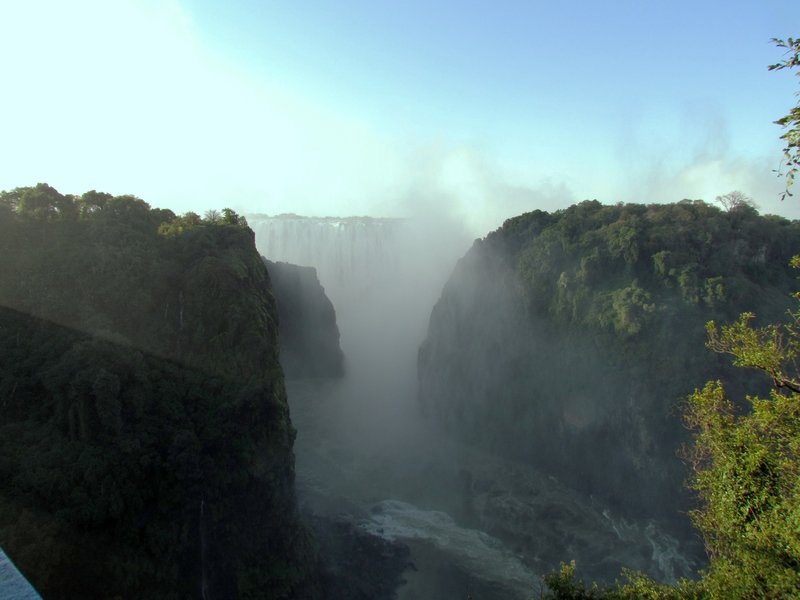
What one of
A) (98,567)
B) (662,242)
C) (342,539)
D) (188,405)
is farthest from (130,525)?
(662,242)

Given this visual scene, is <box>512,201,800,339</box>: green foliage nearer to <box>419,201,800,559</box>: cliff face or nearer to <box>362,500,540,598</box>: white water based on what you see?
<box>419,201,800,559</box>: cliff face

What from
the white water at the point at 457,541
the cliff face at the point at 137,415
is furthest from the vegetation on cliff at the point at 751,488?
the white water at the point at 457,541

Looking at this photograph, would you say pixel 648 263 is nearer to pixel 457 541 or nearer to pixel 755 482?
pixel 457 541

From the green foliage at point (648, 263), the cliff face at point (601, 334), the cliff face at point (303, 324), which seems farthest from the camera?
the cliff face at point (303, 324)

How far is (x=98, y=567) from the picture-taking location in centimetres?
1959

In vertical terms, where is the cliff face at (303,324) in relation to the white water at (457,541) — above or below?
above

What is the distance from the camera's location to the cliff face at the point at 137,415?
19.9 metres

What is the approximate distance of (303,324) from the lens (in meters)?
59.8

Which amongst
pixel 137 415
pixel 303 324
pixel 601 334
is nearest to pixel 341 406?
pixel 303 324

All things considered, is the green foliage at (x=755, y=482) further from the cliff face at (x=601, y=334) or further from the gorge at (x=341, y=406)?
the cliff face at (x=601, y=334)

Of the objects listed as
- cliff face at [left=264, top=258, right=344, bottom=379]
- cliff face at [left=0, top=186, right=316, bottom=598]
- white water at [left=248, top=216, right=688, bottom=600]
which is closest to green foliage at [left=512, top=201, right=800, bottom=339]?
white water at [left=248, top=216, right=688, bottom=600]

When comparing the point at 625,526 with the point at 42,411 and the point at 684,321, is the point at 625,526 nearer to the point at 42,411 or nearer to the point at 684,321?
the point at 684,321

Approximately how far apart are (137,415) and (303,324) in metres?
36.5

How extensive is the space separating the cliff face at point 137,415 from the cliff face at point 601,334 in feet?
77.6
